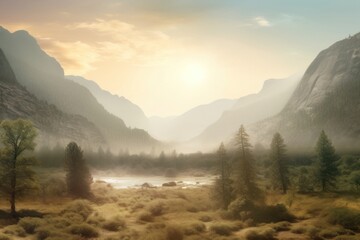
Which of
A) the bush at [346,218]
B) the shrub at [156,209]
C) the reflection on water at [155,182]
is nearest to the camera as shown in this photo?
the bush at [346,218]

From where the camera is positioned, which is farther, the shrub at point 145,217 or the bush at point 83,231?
the shrub at point 145,217

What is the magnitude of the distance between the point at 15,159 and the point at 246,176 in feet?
112

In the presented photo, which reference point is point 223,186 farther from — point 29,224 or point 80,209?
point 29,224

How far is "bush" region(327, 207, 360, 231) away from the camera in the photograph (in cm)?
4718

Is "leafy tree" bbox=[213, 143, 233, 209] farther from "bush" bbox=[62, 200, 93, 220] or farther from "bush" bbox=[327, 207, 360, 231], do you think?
"bush" bbox=[62, 200, 93, 220]

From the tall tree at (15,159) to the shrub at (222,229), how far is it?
84.7 ft

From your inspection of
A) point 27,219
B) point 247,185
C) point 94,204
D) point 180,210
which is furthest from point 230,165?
point 27,219

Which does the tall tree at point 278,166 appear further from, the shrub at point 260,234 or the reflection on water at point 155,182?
the reflection on water at point 155,182

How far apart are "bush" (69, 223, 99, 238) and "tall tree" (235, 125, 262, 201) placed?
967 inches

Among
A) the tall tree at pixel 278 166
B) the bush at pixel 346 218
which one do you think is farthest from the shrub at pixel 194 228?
the tall tree at pixel 278 166

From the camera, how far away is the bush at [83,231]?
143 feet

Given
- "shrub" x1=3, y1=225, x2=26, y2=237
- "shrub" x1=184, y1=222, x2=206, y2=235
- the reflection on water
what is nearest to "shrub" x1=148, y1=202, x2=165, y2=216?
"shrub" x1=184, y1=222, x2=206, y2=235

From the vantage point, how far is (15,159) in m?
53.2

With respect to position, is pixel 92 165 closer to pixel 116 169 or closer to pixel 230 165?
pixel 116 169
